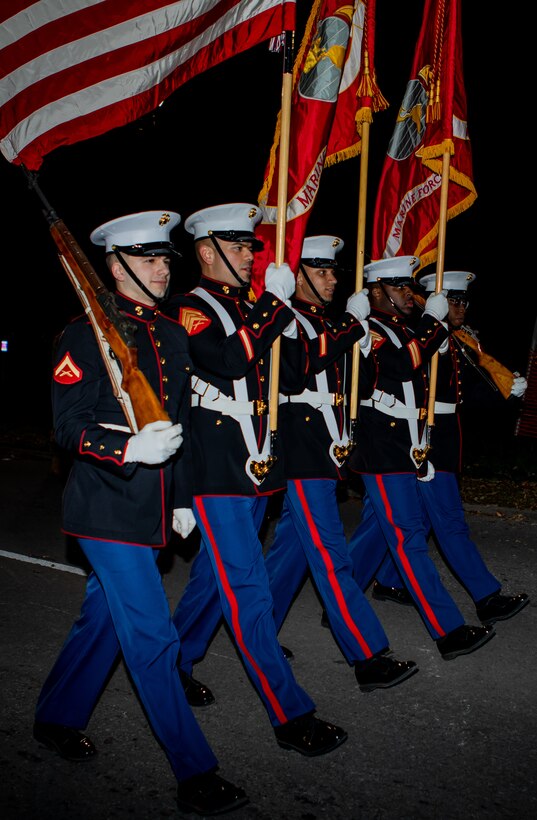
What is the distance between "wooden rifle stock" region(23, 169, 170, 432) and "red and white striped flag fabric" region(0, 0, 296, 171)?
2.69 feet

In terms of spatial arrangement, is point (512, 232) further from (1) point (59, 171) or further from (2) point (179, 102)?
(1) point (59, 171)

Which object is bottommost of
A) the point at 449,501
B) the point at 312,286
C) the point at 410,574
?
the point at 410,574

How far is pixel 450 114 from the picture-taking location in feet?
19.8

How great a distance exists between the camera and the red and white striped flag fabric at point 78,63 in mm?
3988

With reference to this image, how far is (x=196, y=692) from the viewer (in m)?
4.25

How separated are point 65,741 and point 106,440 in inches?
53.0

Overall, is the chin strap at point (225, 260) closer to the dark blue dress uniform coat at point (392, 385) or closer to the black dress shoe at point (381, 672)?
the dark blue dress uniform coat at point (392, 385)

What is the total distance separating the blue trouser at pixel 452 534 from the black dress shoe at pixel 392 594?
424 millimetres

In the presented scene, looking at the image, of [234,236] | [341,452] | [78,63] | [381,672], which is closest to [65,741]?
[381,672]

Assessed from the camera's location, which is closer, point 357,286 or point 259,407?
point 259,407

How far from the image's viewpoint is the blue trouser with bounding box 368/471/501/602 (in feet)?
17.7

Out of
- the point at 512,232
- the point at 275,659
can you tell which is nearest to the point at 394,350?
the point at 275,659

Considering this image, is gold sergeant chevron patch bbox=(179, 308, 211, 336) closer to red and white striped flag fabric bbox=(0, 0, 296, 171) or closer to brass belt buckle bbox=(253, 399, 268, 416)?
brass belt buckle bbox=(253, 399, 268, 416)

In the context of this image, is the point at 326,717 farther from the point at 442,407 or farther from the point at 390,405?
the point at 442,407
